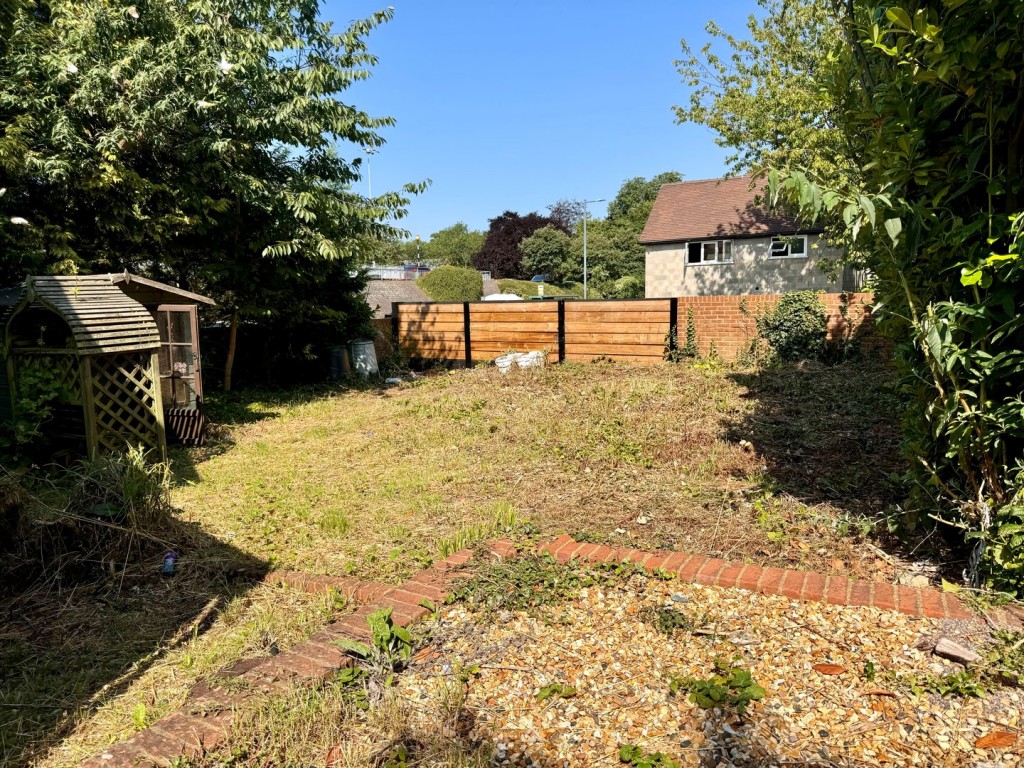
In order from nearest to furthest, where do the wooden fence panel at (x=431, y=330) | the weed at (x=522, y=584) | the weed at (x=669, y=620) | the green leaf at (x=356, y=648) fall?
1. the green leaf at (x=356, y=648)
2. the weed at (x=669, y=620)
3. the weed at (x=522, y=584)
4. the wooden fence panel at (x=431, y=330)

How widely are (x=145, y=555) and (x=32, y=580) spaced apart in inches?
22.6


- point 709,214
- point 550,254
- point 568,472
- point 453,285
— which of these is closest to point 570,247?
point 550,254

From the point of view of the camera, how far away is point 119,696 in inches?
101

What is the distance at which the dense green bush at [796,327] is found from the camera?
10.5 metres

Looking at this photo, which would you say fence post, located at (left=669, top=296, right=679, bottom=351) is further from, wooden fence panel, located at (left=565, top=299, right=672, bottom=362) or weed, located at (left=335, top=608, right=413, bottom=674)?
weed, located at (left=335, top=608, right=413, bottom=674)

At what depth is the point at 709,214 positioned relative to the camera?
22.2m

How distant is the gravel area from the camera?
79.4 inches

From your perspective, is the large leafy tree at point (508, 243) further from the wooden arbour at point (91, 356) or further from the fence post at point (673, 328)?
the wooden arbour at point (91, 356)

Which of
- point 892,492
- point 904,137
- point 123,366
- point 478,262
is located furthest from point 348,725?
point 478,262

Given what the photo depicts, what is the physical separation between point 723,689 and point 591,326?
33.1 ft

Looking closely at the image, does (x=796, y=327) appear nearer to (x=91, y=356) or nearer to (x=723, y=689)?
(x=723, y=689)

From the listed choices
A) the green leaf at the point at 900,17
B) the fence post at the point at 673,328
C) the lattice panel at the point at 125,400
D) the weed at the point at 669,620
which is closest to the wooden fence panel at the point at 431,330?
the fence post at the point at 673,328

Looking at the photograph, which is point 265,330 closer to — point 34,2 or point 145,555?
point 34,2

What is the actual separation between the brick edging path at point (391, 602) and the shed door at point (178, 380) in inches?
172
